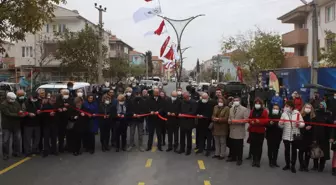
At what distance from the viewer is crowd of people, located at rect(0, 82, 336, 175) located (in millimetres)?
9102

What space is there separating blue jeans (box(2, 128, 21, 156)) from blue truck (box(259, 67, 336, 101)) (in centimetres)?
1446

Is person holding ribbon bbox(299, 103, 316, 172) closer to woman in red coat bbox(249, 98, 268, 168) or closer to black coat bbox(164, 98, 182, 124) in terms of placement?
woman in red coat bbox(249, 98, 268, 168)

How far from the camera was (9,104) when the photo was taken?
10148 millimetres

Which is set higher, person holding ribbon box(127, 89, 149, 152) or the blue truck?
the blue truck

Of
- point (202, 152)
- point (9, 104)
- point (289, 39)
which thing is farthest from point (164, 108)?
point (289, 39)

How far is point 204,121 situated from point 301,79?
42.7 ft

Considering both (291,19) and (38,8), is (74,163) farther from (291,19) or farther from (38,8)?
(291,19)

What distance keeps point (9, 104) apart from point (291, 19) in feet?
110

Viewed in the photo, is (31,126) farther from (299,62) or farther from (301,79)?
Answer: (299,62)

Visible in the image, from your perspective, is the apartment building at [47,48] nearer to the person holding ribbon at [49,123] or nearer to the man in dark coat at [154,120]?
the person holding ribbon at [49,123]

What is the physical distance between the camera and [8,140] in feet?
33.3

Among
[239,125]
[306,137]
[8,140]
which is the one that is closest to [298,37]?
[239,125]

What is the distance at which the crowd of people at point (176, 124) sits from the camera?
910 centimetres

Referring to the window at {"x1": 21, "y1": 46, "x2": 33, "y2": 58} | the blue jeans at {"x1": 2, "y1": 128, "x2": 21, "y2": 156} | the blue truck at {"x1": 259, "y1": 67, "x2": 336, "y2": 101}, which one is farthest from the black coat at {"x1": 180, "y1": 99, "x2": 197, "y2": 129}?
the window at {"x1": 21, "y1": 46, "x2": 33, "y2": 58}
